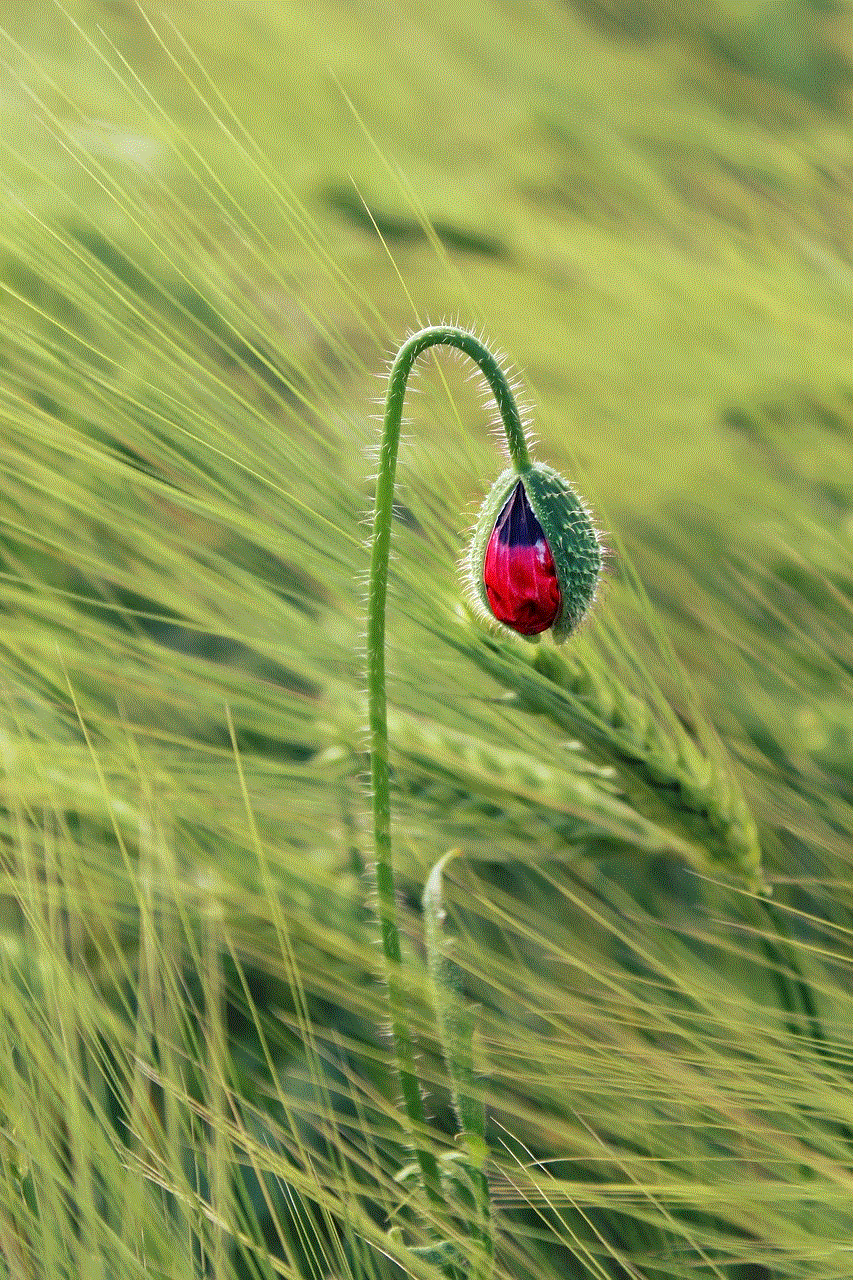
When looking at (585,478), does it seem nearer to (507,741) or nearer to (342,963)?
(507,741)

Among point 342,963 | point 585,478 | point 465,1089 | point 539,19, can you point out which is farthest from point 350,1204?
point 539,19

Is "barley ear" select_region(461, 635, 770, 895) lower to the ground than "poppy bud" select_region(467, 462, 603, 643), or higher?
lower

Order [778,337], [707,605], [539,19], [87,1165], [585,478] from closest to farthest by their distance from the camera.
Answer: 1. [87,1165]
2. [585,478]
3. [707,605]
4. [778,337]
5. [539,19]

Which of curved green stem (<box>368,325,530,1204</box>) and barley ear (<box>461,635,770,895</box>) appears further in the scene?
barley ear (<box>461,635,770,895</box>)

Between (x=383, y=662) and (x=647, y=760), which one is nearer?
(x=383, y=662)

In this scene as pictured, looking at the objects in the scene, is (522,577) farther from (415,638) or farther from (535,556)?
(415,638)

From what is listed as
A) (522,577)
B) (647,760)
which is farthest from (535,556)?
(647,760)
